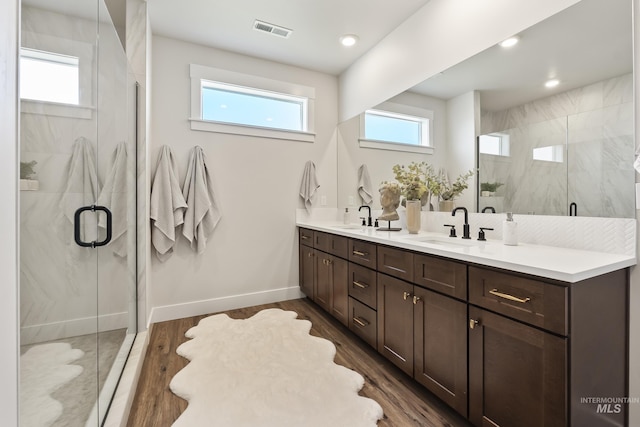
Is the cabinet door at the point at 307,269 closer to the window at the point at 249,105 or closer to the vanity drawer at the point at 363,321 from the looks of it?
the vanity drawer at the point at 363,321

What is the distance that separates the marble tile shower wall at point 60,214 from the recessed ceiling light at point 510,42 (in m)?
2.23

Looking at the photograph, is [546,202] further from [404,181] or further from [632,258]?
[404,181]

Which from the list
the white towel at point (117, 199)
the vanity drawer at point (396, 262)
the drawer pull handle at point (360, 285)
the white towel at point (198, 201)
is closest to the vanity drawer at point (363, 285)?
the drawer pull handle at point (360, 285)

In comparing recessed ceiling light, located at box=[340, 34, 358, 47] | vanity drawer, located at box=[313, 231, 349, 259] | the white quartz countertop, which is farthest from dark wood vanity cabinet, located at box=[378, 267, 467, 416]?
recessed ceiling light, located at box=[340, 34, 358, 47]

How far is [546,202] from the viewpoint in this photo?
5.31 feet

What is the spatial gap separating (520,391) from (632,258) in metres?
0.75

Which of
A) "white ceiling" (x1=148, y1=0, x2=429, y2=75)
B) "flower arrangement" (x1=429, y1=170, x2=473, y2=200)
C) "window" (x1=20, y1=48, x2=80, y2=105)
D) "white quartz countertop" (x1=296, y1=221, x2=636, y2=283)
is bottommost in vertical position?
"white quartz countertop" (x1=296, y1=221, x2=636, y2=283)

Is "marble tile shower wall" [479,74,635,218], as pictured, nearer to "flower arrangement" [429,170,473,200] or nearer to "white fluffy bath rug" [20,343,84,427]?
"flower arrangement" [429,170,473,200]

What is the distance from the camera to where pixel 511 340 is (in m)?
1.18

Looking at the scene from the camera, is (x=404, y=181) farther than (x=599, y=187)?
Yes

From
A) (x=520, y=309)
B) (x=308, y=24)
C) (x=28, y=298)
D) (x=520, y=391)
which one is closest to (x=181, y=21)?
(x=308, y=24)

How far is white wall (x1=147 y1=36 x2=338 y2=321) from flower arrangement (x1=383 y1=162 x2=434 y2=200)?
47.7 inches

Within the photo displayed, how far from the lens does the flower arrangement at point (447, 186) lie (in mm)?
2117

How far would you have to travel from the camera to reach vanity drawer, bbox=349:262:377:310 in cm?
204
